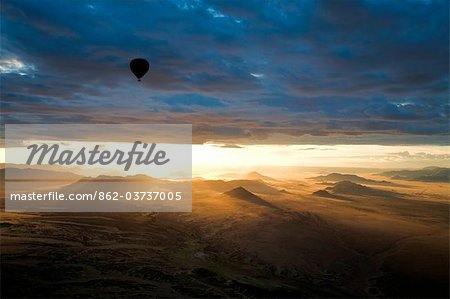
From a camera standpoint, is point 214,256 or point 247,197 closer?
point 214,256

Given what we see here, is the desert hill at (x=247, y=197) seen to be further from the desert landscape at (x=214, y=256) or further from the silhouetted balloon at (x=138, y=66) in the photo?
the silhouetted balloon at (x=138, y=66)

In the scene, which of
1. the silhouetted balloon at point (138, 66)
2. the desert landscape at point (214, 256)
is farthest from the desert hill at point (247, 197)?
the silhouetted balloon at point (138, 66)

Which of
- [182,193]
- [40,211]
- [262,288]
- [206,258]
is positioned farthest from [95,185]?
[262,288]

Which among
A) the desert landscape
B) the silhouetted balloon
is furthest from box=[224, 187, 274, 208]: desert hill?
the silhouetted balloon

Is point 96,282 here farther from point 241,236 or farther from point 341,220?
point 341,220

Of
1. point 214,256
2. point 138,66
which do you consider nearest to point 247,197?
point 214,256

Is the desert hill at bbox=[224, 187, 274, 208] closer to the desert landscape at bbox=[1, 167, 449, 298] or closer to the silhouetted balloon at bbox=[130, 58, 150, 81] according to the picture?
the desert landscape at bbox=[1, 167, 449, 298]

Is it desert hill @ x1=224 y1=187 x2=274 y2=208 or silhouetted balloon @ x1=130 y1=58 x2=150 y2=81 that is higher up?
silhouetted balloon @ x1=130 y1=58 x2=150 y2=81

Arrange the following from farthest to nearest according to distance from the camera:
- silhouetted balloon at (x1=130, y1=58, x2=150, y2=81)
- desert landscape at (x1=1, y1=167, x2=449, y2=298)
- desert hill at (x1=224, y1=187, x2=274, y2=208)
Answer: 1. desert hill at (x1=224, y1=187, x2=274, y2=208)
2. silhouetted balloon at (x1=130, y1=58, x2=150, y2=81)
3. desert landscape at (x1=1, y1=167, x2=449, y2=298)

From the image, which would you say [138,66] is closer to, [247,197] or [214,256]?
[214,256]

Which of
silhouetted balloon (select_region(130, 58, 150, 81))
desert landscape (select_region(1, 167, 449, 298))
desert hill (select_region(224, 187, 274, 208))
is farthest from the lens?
desert hill (select_region(224, 187, 274, 208))
